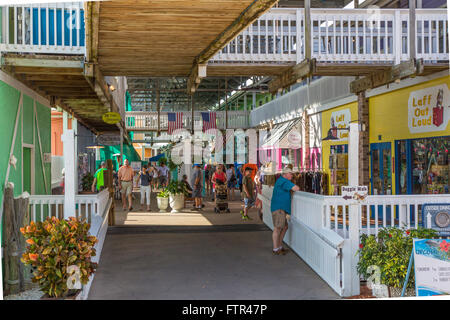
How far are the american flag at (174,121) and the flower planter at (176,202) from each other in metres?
14.8

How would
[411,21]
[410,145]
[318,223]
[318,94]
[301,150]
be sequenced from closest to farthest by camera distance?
[318,223] < [411,21] < [410,145] < [318,94] < [301,150]

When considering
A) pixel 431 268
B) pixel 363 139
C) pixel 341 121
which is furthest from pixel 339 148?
pixel 431 268

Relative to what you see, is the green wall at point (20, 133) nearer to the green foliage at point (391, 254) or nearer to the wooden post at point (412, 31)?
the green foliage at point (391, 254)

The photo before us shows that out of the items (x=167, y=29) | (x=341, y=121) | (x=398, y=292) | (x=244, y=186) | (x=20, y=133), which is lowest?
(x=398, y=292)

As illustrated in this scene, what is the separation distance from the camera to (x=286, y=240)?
10500 mm

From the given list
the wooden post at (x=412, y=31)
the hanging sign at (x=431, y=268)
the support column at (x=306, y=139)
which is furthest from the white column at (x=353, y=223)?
the support column at (x=306, y=139)

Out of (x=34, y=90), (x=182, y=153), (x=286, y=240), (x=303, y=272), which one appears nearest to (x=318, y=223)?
(x=303, y=272)

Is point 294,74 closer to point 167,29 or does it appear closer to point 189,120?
point 167,29

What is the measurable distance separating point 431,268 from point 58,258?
440 cm

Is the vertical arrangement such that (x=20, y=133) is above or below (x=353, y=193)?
above

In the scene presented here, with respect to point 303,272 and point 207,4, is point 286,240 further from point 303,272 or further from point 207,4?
point 207,4

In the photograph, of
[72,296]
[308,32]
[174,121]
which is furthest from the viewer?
[174,121]

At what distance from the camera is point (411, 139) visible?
12.3 metres
